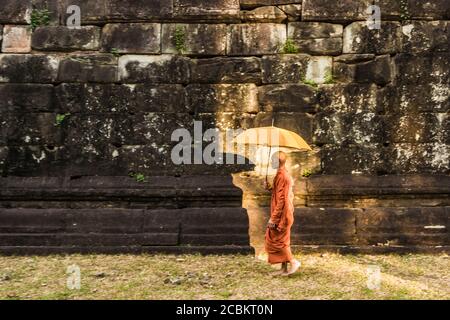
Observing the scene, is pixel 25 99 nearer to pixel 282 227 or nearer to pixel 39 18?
pixel 39 18

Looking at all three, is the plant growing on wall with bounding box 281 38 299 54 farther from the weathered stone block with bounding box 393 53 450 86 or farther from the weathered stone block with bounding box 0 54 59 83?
the weathered stone block with bounding box 0 54 59 83

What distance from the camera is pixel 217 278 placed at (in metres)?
6.05

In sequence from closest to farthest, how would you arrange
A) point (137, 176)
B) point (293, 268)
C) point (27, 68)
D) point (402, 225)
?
point (293, 268) < point (402, 225) < point (137, 176) < point (27, 68)

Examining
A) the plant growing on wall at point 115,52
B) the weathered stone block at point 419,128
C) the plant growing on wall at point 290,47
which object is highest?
the plant growing on wall at point 290,47

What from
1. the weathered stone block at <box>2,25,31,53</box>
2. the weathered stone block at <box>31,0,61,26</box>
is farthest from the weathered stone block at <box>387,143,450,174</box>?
the weathered stone block at <box>2,25,31,53</box>

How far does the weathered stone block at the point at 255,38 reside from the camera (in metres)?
7.50

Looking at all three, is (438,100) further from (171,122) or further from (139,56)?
(139,56)

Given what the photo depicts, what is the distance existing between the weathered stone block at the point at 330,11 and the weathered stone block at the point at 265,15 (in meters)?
0.34

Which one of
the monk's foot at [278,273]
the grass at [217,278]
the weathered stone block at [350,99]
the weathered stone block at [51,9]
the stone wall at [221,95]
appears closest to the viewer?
the grass at [217,278]

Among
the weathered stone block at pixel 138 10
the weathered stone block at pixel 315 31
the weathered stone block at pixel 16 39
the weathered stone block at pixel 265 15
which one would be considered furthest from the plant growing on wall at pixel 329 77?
the weathered stone block at pixel 16 39

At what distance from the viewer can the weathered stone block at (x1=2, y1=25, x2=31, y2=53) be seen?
7500 mm

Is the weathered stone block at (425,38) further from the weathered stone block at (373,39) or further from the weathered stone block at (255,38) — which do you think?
the weathered stone block at (255,38)

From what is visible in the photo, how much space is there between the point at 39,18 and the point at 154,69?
183 cm

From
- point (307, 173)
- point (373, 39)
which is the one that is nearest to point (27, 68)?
point (307, 173)
